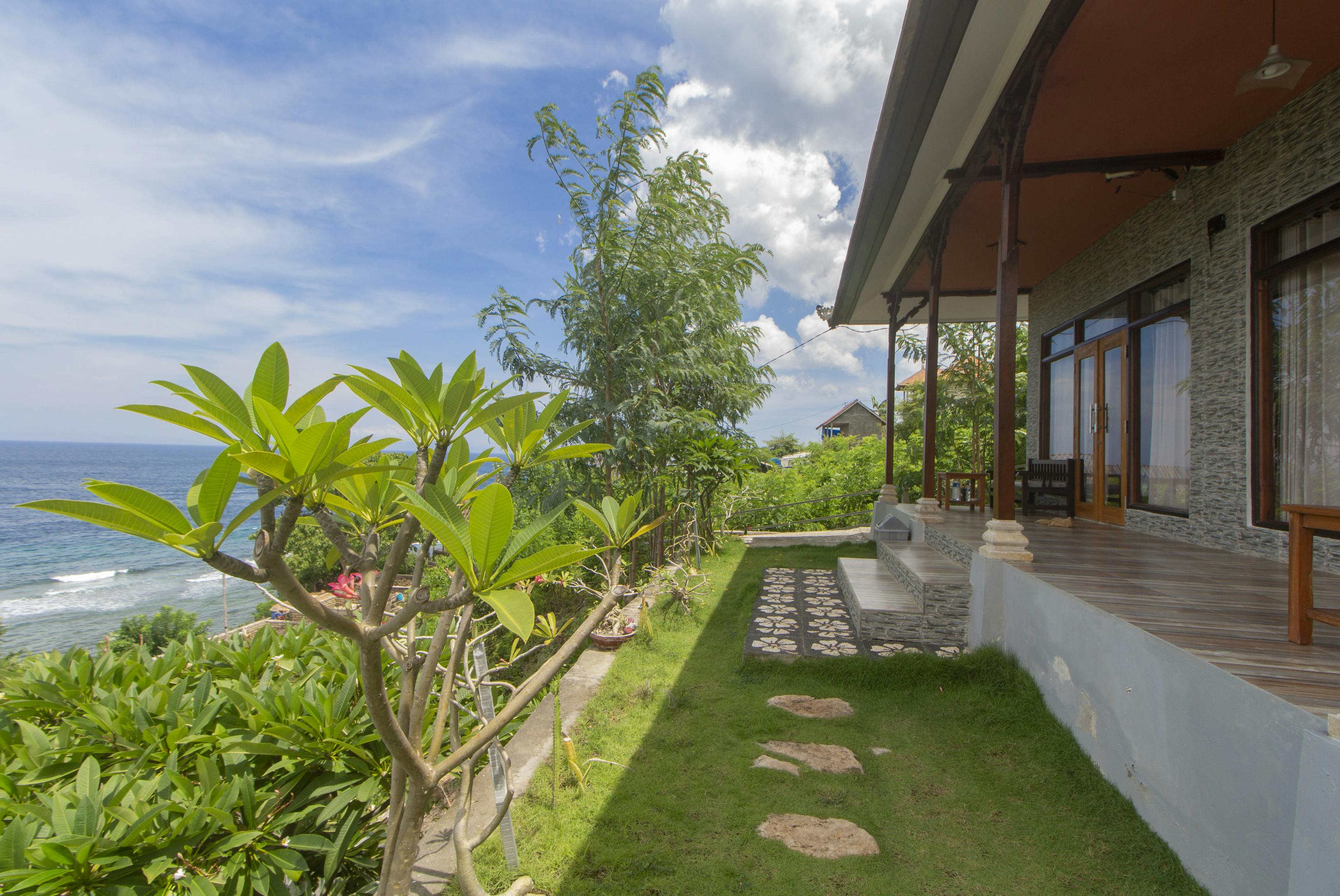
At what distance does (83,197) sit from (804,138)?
956 cm

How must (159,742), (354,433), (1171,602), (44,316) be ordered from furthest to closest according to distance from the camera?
(44,316)
(1171,602)
(159,742)
(354,433)

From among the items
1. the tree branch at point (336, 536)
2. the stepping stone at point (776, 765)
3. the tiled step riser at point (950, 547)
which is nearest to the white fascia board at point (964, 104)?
the tiled step riser at point (950, 547)

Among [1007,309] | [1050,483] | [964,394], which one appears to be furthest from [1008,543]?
[964,394]

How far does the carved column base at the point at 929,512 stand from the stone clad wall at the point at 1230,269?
1562 mm

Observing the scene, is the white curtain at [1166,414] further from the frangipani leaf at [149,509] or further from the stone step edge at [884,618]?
the frangipani leaf at [149,509]

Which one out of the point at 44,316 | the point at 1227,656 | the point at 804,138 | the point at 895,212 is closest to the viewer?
the point at 1227,656

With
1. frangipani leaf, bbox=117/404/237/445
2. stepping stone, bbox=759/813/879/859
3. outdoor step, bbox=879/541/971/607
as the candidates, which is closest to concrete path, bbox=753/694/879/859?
stepping stone, bbox=759/813/879/859

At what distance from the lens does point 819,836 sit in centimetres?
207

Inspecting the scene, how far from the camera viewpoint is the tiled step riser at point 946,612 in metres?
3.69

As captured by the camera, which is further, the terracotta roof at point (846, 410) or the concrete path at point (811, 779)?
the terracotta roof at point (846, 410)

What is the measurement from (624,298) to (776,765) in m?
4.63

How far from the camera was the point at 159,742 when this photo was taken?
61.7 inches

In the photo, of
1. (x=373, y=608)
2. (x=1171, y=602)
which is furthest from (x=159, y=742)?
(x=1171, y=602)

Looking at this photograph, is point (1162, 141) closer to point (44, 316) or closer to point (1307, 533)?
point (1307, 533)
